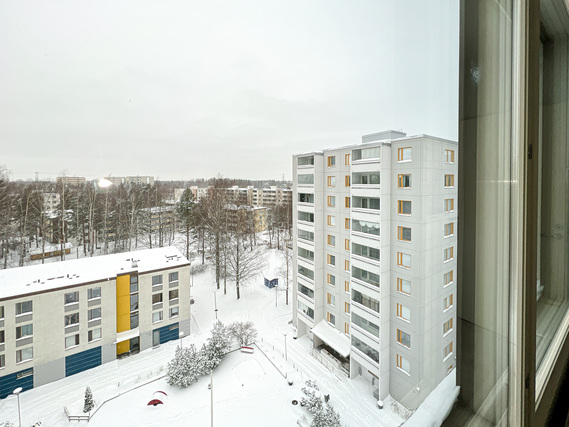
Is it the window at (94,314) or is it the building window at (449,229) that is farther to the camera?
the window at (94,314)

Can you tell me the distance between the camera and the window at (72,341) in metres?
1.39

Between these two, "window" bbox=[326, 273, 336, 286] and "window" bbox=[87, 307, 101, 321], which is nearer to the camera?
"window" bbox=[87, 307, 101, 321]

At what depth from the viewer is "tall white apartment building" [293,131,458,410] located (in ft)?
1.74

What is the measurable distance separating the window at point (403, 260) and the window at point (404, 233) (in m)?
0.05

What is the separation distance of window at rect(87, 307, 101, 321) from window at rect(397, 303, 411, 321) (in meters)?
1.51

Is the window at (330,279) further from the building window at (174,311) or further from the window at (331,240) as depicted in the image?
the building window at (174,311)

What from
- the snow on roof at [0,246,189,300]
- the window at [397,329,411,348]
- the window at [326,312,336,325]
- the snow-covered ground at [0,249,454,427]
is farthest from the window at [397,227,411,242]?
the window at [326,312,336,325]

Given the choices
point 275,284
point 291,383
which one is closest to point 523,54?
point 291,383

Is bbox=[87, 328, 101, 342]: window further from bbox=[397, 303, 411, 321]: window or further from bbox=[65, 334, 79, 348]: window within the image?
bbox=[397, 303, 411, 321]: window

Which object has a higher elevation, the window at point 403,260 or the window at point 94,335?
the window at point 403,260

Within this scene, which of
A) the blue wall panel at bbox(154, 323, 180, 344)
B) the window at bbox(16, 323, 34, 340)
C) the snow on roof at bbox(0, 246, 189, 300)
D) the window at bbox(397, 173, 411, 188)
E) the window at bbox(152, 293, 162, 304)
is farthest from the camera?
the blue wall panel at bbox(154, 323, 180, 344)

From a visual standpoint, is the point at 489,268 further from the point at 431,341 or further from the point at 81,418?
the point at 81,418

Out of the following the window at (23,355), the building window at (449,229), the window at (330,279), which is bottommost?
the window at (330,279)

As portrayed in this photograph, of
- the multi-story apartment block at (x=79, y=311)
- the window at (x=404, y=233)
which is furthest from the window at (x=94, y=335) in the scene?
the window at (x=404, y=233)
